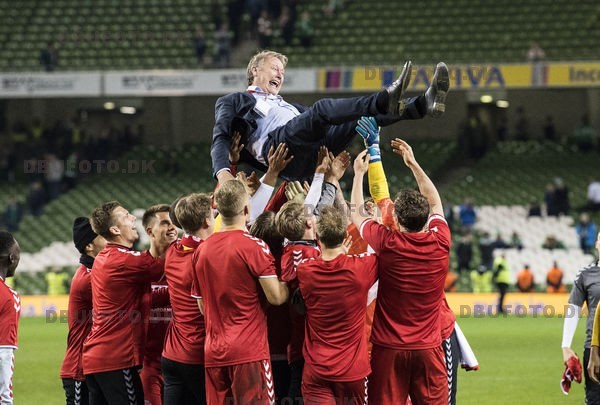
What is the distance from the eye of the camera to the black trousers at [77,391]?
6.75m

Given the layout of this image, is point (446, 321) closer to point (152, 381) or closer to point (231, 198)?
point (231, 198)

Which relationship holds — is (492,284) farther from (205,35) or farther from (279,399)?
(279,399)

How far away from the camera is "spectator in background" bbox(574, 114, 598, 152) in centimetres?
2781

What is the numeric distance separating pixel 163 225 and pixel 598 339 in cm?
292

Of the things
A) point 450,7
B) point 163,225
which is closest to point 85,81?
point 450,7

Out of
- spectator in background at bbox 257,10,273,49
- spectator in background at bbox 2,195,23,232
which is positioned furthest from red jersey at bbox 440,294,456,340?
spectator in background at bbox 2,195,23,232

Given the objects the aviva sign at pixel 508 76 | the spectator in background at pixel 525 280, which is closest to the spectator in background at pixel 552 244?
the spectator in background at pixel 525 280

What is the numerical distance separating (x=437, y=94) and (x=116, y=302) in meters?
2.44

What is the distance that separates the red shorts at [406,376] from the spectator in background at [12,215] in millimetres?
22381

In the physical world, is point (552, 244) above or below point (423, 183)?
below

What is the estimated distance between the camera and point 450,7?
28172 millimetres

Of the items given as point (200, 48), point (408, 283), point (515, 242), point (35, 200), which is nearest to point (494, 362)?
point (408, 283)

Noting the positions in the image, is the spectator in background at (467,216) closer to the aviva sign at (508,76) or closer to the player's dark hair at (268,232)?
the aviva sign at (508,76)

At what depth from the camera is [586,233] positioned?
23.9m
